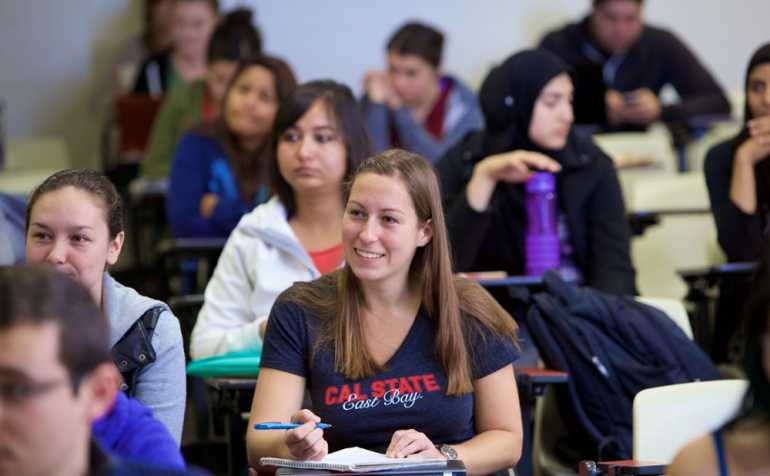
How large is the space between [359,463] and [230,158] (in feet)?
7.65

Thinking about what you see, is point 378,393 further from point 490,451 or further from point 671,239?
point 671,239

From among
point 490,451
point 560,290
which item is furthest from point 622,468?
point 560,290

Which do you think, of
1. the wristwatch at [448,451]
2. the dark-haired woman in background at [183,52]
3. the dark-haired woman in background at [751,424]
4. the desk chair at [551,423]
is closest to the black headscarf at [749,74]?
the desk chair at [551,423]

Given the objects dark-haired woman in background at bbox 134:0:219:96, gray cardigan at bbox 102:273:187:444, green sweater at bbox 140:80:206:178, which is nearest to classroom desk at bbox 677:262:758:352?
gray cardigan at bbox 102:273:187:444

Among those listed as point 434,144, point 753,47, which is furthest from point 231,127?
point 753,47

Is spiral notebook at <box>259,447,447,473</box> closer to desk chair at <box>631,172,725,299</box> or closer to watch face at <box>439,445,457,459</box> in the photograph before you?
watch face at <box>439,445,457,459</box>

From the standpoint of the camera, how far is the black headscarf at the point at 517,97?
123 inches

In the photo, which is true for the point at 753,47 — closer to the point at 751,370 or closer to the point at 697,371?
the point at 697,371

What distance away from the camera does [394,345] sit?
75.7 inches

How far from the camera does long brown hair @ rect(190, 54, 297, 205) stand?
3.60 m

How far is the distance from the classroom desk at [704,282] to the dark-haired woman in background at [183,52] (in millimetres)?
3333

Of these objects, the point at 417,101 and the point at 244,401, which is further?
the point at 417,101

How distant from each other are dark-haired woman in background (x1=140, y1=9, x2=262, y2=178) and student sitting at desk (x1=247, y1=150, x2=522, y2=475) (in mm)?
2544

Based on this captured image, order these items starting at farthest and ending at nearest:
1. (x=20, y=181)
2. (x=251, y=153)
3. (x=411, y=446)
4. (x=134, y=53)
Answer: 1. (x=134, y=53)
2. (x=20, y=181)
3. (x=251, y=153)
4. (x=411, y=446)
